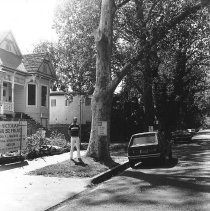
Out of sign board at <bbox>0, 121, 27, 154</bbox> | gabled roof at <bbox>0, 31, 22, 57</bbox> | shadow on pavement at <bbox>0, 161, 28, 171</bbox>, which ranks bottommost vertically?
shadow on pavement at <bbox>0, 161, 28, 171</bbox>

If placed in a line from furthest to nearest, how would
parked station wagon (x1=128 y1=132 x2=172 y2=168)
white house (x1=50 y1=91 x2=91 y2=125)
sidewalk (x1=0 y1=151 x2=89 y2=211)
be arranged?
white house (x1=50 y1=91 x2=91 y2=125) < parked station wagon (x1=128 y1=132 x2=172 y2=168) < sidewalk (x1=0 y1=151 x2=89 y2=211)

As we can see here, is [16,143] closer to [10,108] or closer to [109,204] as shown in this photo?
[109,204]

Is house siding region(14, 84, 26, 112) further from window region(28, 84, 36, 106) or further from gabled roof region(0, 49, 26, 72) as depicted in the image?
gabled roof region(0, 49, 26, 72)

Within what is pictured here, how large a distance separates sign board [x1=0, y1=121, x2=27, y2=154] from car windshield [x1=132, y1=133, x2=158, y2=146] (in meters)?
4.97

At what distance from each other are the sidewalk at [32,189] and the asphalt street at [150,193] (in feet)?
1.34

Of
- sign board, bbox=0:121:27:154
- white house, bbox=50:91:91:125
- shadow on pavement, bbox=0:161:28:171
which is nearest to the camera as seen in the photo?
shadow on pavement, bbox=0:161:28:171

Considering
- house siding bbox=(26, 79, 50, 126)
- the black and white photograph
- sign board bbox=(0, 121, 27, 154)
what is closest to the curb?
the black and white photograph

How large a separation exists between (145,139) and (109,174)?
12.8 feet

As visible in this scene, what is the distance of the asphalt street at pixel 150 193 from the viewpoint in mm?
8141

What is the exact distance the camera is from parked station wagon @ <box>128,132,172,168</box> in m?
16.3

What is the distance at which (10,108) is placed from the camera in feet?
101

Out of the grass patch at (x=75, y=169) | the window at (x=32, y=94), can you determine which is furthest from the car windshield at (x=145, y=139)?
the window at (x=32, y=94)

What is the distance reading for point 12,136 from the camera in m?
15.7

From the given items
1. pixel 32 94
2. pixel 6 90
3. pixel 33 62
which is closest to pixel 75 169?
pixel 6 90
